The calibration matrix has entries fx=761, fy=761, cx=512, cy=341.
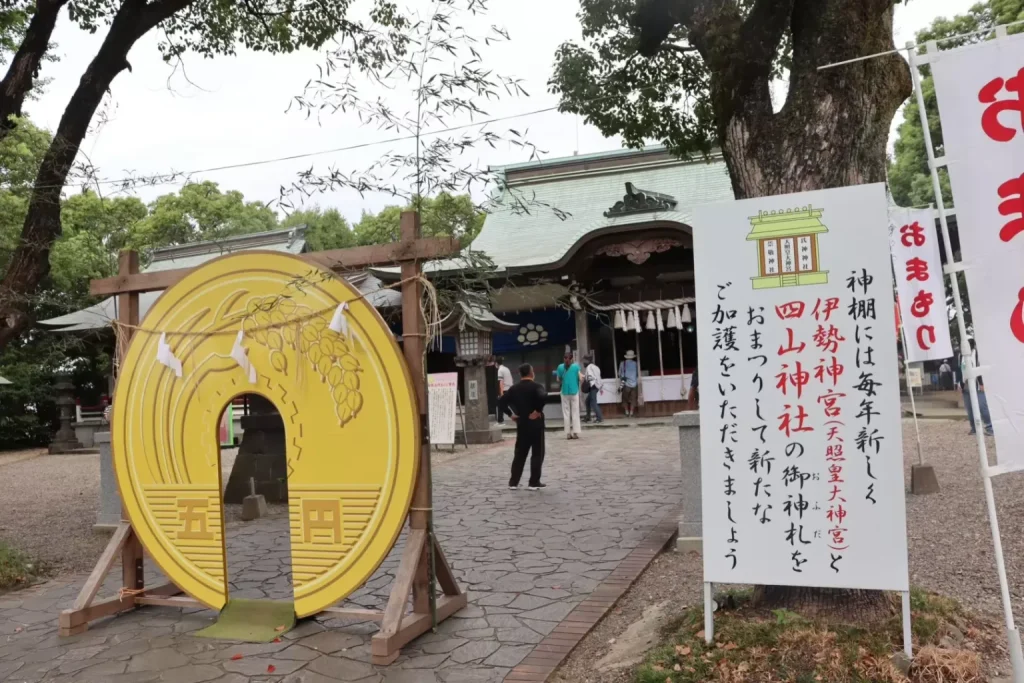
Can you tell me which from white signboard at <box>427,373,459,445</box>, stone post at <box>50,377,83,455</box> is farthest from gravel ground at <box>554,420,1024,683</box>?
stone post at <box>50,377,83,455</box>

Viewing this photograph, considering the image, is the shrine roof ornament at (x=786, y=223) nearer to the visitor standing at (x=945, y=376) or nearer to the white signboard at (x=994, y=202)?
the white signboard at (x=994, y=202)

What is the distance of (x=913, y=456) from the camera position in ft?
35.7

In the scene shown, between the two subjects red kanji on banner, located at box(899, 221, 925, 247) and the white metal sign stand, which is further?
red kanji on banner, located at box(899, 221, 925, 247)

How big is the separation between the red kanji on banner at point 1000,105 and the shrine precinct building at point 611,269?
13142 mm

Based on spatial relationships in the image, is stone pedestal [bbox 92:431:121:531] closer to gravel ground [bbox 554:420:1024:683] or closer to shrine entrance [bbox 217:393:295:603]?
shrine entrance [bbox 217:393:295:603]

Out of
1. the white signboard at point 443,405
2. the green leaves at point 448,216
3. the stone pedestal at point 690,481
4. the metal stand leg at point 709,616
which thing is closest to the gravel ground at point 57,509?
the white signboard at point 443,405

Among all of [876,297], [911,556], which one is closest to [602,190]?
[911,556]

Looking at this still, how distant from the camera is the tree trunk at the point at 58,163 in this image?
7309 millimetres

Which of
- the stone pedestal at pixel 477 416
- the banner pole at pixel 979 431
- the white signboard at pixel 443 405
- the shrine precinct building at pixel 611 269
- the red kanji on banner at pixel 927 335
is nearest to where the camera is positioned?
the banner pole at pixel 979 431

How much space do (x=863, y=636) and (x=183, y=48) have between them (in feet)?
32.9

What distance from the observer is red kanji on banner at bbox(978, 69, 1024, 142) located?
368 centimetres

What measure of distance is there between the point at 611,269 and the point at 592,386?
3.10 meters

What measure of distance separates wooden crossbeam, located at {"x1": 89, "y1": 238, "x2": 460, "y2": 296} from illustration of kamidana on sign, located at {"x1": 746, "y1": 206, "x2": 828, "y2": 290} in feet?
6.02

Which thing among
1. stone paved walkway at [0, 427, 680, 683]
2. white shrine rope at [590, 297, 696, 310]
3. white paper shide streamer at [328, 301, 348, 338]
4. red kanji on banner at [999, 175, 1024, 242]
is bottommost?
stone paved walkway at [0, 427, 680, 683]
